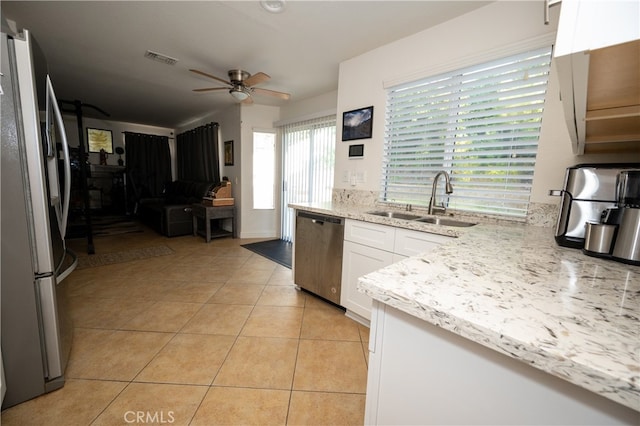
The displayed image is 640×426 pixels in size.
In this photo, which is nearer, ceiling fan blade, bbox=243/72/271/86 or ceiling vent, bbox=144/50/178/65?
ceiling fan blade, bbox=243/72/271/86

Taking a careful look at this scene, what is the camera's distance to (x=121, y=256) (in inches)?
137

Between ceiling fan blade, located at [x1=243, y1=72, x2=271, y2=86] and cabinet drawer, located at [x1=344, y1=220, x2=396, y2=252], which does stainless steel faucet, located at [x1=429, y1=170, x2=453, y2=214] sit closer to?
cabinet drawer, located at [x1=344, y1=220, x2=396, y2=252]

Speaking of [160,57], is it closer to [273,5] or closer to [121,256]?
[273,5]

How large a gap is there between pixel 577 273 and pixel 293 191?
4.03m

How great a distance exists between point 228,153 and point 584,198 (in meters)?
4.91

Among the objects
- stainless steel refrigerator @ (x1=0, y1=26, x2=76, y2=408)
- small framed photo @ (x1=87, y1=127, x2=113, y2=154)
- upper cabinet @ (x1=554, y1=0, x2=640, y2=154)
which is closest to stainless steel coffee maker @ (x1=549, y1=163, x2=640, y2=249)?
upper cabinet @ (x1=554, y1=0, x2=640, y2=154)

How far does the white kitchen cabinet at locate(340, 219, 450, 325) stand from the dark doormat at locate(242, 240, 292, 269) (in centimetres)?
139

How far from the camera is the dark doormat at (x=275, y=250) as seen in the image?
11.8 ft

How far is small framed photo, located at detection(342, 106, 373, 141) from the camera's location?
8.09 feet

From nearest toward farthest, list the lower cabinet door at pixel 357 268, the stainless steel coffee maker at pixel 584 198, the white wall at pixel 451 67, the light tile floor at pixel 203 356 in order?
the stainless steel coffee maker at pixel 584 198, the light tile floor at pixel 203 356, the white wall at pixel 451 67, the lower cabinet door at pixel 357 268

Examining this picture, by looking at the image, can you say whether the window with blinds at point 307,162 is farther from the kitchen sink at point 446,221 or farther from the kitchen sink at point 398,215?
the kitchen sink at point 446,221

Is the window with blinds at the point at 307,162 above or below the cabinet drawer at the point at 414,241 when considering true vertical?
above

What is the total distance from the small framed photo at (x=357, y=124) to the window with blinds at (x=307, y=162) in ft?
3.46

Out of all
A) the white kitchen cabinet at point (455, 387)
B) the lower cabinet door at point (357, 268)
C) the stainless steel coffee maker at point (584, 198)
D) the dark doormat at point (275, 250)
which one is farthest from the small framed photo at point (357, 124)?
the white kitchen cabinet at point (455, 387)
